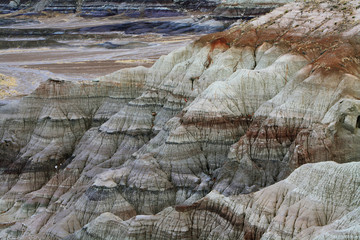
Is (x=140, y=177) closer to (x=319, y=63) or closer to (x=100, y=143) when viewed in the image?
(x=100, y=143)

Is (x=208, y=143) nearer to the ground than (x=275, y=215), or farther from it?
nearer to the ground

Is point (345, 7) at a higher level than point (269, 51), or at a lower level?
higher

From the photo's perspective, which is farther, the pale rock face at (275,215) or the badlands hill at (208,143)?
the badlands hill at (208,143)

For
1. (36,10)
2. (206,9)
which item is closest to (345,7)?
(206,9)

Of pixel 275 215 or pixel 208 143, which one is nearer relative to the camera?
pixel 275 215

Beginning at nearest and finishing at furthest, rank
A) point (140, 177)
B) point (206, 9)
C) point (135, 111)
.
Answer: point (140, 177) < point (135, 111) < point (206, 9)

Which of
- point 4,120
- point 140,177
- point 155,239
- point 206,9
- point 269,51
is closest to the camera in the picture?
point 155,239

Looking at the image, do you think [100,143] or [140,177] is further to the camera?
[100,143]

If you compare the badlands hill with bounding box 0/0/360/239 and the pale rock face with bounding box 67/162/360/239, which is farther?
the badlands hill with bounding box 0/0/360/239
